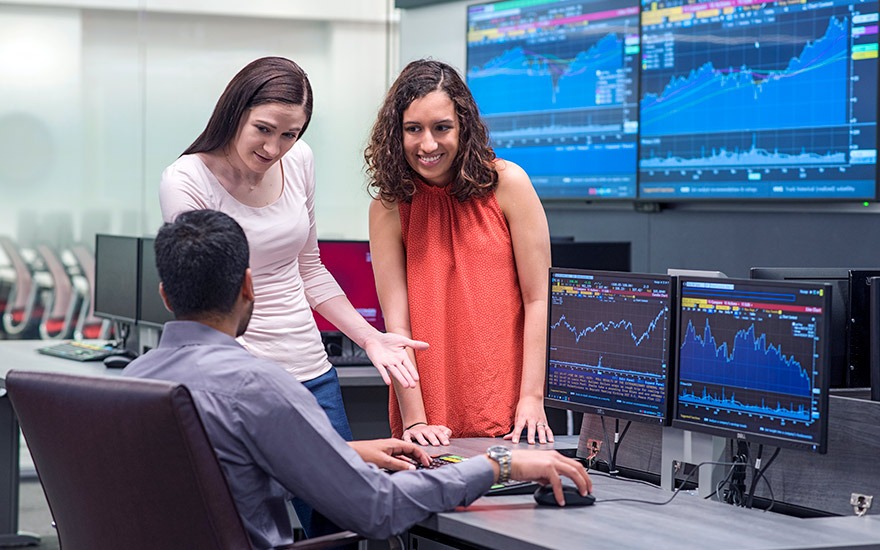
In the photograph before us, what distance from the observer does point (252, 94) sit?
2602mm

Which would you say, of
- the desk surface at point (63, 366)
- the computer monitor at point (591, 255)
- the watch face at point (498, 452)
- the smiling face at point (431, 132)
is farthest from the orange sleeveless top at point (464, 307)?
the computer monitor at point (591, 255)

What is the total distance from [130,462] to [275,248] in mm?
968

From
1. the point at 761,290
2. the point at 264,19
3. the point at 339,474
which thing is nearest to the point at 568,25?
the point at 264,19

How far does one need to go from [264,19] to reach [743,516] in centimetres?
519

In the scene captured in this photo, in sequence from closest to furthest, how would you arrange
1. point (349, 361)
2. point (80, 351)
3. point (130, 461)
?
point (130, 461) → point (349, 361) → point (80, 351)

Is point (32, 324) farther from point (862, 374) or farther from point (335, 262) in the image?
point (862, 374)

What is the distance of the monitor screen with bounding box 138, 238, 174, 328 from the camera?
453cm

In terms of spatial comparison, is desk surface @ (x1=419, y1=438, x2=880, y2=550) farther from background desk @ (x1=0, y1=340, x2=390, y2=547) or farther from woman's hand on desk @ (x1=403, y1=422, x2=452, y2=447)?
background desk @ (x1=0, y1=340, x2=390, y2=547)

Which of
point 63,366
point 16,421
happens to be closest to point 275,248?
point 63,366

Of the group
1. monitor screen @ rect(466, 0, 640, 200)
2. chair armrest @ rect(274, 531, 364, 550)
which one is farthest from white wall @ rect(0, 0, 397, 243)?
chair armrest @ rect(274, 531, 364, 550)

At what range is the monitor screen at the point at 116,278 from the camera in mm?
4727

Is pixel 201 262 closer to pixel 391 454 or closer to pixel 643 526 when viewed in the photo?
pixel 391 454

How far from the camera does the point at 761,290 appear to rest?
2.20 m

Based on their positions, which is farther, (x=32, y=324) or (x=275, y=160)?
(x=32, y=324)
